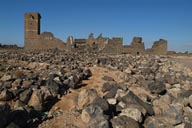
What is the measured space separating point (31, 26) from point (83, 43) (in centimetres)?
642

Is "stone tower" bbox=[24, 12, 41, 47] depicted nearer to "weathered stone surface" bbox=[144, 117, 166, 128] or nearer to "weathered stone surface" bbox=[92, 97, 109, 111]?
"weathered stone surface" bbox=[92, 97, 109, 111]

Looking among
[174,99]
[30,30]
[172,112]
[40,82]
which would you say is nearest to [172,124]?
[172,112]

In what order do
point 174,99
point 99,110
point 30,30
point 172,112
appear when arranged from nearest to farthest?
point 99,110 → point 172,112 → point 174,99 → point 30,30

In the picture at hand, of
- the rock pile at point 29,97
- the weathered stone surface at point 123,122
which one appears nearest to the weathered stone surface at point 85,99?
the rock pile at point 29,97

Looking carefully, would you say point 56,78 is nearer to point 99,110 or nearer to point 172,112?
point 99,110

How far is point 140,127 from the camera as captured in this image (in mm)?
6973

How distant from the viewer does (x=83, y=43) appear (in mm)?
34406

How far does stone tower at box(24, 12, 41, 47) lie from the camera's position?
106 ft

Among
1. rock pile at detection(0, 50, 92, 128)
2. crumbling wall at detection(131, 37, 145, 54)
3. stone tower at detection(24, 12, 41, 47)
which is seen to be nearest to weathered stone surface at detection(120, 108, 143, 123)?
rock pile at detection(0, 50, 92, 128)

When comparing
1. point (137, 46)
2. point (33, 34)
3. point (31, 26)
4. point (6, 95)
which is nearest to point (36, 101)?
point (6, 95)

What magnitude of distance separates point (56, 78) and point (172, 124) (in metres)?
4.66

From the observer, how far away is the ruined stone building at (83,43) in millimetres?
28186

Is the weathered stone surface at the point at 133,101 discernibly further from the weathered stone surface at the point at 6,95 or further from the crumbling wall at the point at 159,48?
the crumbling wall at the point at 159,48

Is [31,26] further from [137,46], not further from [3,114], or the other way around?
[3,114]
